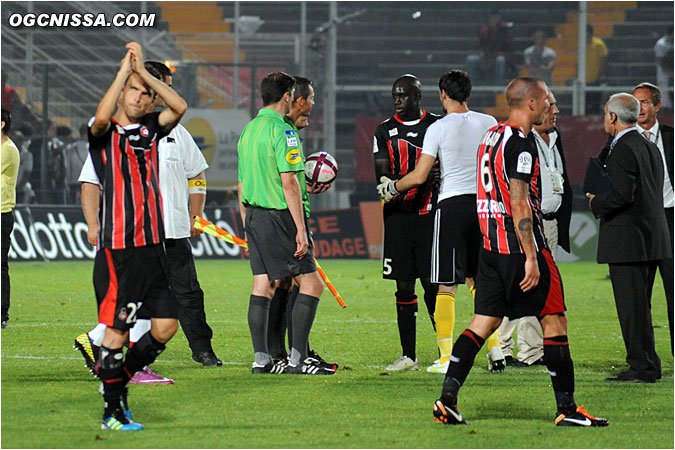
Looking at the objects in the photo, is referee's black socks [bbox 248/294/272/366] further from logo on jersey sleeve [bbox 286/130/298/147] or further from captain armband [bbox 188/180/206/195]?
logo on jersey sleeve [bbox 286/130/298/147]

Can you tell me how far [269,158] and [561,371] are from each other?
8.68 ft

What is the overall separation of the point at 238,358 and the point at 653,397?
127 inches

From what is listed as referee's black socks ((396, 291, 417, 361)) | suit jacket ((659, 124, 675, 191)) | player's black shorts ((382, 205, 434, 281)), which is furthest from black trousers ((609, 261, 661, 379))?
referee's black socks ((396, 291, 417, 361))

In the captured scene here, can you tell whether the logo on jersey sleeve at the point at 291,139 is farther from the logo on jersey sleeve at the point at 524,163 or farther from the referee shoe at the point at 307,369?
the logo on jersey sleeve at the point at 524,163

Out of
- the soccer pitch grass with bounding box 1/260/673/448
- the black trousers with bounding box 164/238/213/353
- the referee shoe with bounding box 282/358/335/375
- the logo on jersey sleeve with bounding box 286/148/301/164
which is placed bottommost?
the soccer pitch grass with bounding box 1/260/673/448

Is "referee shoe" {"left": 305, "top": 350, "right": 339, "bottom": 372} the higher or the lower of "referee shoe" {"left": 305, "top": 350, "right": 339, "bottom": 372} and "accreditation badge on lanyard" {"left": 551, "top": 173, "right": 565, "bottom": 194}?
the lower

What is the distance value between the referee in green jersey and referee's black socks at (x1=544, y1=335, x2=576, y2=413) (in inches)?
83.1

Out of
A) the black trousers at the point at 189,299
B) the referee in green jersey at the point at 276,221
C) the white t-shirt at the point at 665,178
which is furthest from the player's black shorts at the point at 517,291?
the black trousers at the point at 189,299

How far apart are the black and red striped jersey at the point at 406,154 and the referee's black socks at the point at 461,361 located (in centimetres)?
208

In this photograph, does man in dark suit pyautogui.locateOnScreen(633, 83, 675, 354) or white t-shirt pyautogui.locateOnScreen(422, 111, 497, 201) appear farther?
man in dark suit pyautogui.locateOnScreen(633, 83, 675, 354)

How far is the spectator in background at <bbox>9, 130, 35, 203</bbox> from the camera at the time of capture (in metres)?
19.1

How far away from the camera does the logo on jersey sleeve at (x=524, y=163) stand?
5430 millimetres

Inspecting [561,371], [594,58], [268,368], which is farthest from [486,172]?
[594,58]

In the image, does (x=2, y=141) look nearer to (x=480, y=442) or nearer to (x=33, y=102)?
(x=480, y=442)
